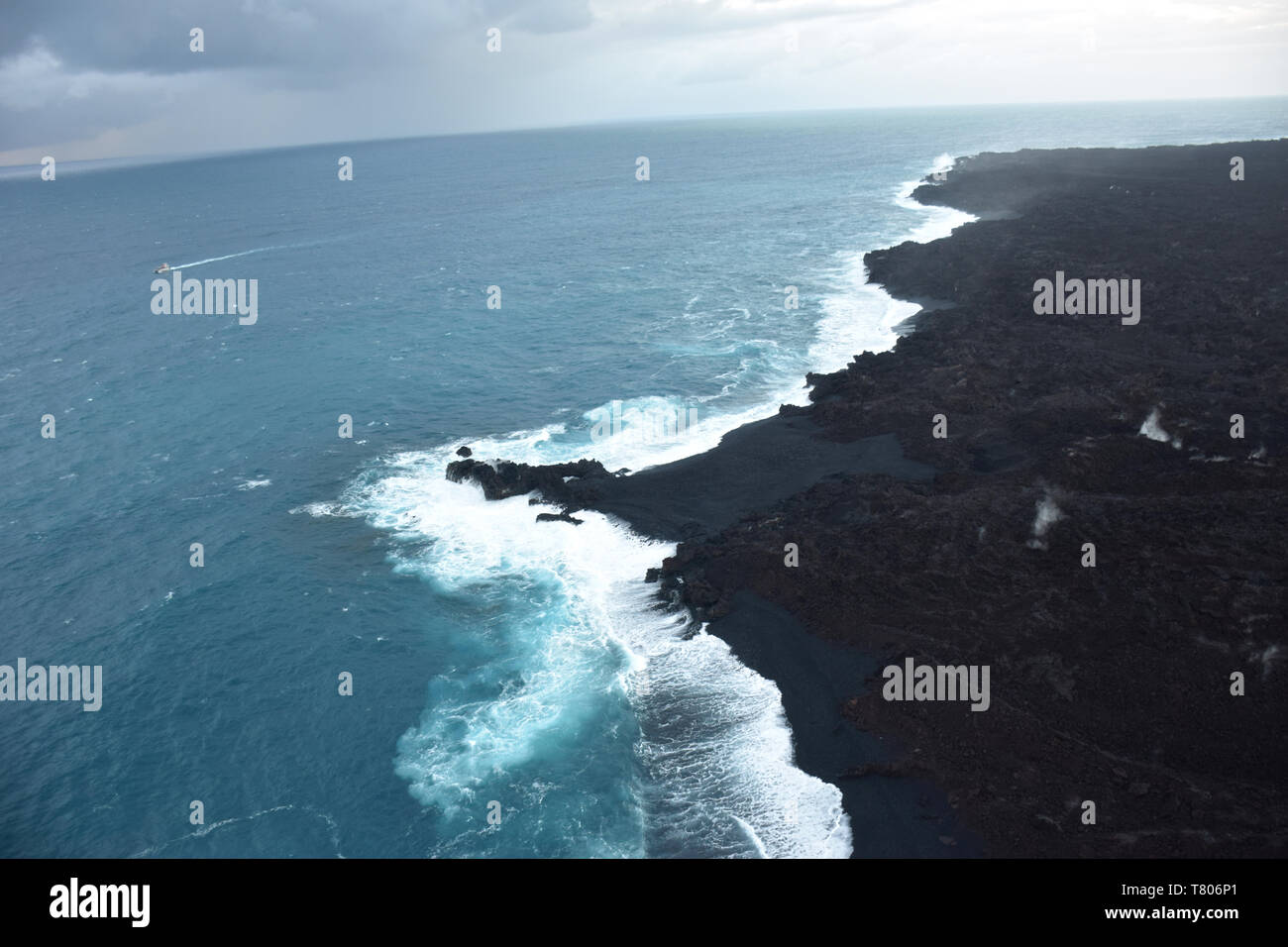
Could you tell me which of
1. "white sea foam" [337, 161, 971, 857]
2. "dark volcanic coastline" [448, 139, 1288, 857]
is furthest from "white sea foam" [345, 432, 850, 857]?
"dark volcanic coastline" [448, 139, 1288, 857]

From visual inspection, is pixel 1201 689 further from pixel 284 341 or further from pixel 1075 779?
pixel 284 341

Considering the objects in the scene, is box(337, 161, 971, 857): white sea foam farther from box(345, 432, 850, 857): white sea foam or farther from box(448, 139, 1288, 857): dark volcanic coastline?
box(448, 139, 1288, 857): dark volcanic coastline

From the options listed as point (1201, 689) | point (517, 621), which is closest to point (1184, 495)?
point (1201, 689)

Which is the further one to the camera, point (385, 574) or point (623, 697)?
point (385, 574)

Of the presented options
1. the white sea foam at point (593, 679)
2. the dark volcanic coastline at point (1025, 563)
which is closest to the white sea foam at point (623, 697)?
the white sea foam at point (593, 679)

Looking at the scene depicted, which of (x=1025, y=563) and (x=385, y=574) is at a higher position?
(x=1025, y=563)

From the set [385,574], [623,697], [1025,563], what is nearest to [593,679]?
[623,697]

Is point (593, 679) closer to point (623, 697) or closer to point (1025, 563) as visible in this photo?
point (623, 697)
